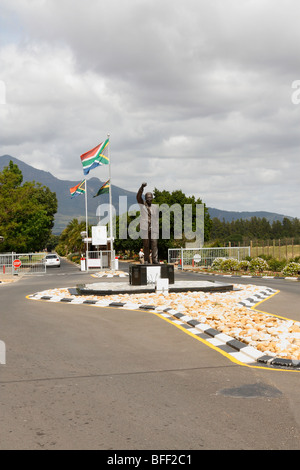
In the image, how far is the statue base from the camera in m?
19.2

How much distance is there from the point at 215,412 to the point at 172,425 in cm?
58

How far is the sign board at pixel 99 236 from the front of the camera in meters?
44.1

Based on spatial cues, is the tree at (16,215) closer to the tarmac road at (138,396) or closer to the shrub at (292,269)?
the shrub at (292,269)

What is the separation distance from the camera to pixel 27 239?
55.4 meters

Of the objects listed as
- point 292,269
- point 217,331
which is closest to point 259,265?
point 292,269

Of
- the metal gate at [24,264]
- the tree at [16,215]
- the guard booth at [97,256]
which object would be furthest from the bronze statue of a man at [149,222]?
the tree at [16,215]

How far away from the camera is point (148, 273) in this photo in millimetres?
19359

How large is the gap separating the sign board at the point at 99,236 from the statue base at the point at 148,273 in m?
24.6

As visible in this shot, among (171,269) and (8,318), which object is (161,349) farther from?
(171,269)

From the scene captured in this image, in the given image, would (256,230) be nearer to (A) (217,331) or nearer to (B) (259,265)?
(B) (259,265)

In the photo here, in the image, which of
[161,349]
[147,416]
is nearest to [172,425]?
[147,416]

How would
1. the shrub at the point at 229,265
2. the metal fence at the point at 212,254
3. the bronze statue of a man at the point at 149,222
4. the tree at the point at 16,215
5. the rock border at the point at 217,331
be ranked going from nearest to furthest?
the rock border at the point at 217,331
the bronze statue of a man at the point at 149,222
the shrub at the point at 229,265
the metal fence at the point at 212,254
the tree at the point at 16,215

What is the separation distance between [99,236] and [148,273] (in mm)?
26250

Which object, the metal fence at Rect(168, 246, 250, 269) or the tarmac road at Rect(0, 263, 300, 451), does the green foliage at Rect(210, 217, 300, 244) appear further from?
the tarmac road at Rect(0, 263, 300, 451)
